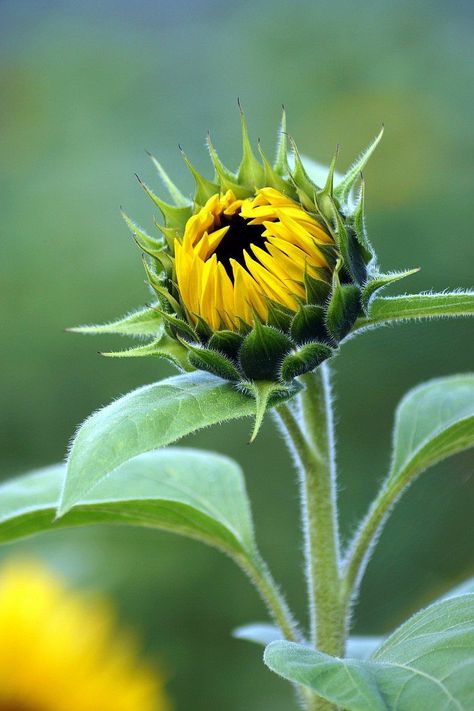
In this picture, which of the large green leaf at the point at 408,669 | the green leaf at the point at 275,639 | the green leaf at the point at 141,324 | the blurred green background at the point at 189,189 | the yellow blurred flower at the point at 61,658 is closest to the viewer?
the large green leaf at the point at 408,669

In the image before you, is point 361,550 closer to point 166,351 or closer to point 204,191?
point 166,351

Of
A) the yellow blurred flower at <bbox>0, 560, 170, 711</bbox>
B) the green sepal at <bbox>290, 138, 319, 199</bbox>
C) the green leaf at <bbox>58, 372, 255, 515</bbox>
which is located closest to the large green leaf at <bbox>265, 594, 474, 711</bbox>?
the green leaf at <bbox>58, 372, 255, 515</bbox>

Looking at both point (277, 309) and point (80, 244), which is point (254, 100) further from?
point (277, 309)

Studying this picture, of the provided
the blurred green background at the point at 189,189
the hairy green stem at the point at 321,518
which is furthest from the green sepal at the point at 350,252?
the blurred green background at the point at 189,189

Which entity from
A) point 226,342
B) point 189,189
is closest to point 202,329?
point 226,342

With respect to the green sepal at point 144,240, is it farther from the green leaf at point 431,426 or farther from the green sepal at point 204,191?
the green leaf at point 431,426

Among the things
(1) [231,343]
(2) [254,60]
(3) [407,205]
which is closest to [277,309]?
(1) [231,343]
